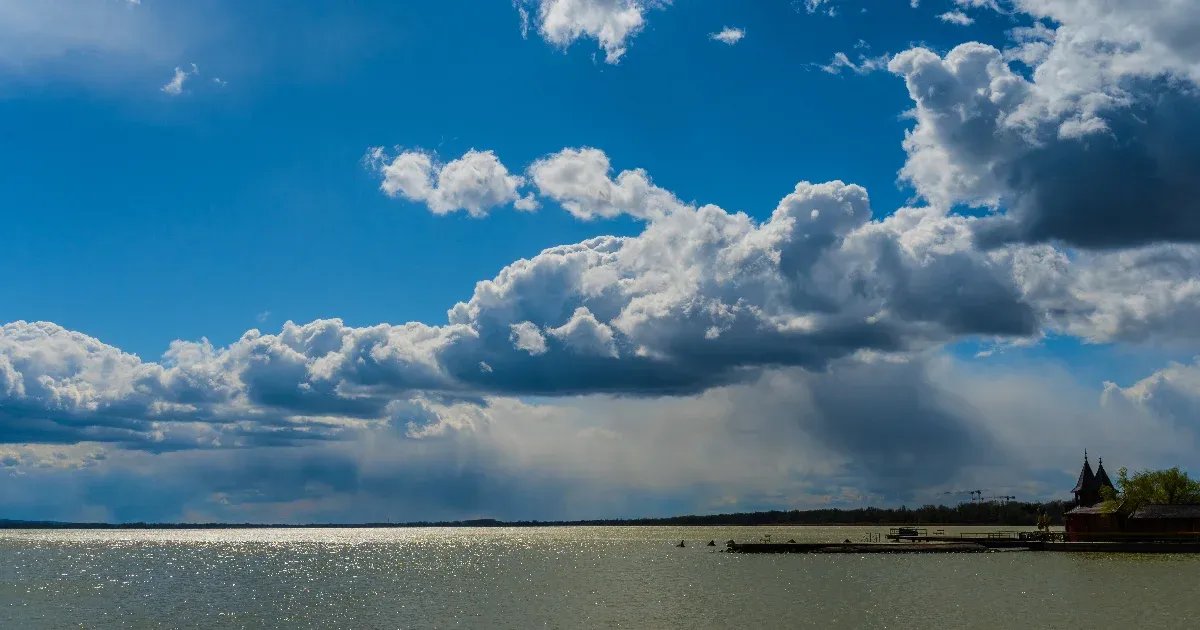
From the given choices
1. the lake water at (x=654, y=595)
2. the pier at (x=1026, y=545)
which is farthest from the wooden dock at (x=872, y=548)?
the lake water at (x=654, y=595)

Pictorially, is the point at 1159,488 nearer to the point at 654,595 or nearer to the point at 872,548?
the point at 872,548

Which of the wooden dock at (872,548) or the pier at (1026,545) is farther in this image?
the wooden dock at (872,548)

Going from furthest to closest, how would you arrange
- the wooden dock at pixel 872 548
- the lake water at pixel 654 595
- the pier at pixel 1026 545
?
1. the wooden dock at pixel 872 548
2. the pier at pixel 1026 545
3. the lake water at pixel 654 595

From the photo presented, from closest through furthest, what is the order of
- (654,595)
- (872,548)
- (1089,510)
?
1. (654,595)
2. (1089,510)
3. (872,548)

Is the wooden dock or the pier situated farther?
the wooden dock

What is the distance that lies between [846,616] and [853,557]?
218 feet

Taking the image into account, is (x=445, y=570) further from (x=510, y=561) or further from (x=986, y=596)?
(x=986, y=596)

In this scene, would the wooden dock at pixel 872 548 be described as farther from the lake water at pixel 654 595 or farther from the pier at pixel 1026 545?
the lake water at pixel 654 595

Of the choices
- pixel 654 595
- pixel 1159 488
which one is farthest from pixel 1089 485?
pixel 654 595

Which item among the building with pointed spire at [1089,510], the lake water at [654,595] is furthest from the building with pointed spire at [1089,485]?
the lake water at [654,595]

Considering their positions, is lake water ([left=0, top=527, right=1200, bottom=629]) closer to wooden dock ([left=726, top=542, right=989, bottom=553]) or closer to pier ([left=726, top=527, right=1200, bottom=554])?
pier ([left=726, top=527, right=1200, bottom=554])

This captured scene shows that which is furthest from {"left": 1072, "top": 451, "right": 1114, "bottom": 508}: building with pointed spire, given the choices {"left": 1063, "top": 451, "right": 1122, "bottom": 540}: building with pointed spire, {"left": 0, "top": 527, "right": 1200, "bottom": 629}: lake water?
{"left": 0, "top": 527, "right": 1200, "bottom": 629}: lake water

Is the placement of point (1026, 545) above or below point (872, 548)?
above

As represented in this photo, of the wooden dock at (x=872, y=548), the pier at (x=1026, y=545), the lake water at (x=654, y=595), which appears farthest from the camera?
the wooden dock at (x=872, y=548)
